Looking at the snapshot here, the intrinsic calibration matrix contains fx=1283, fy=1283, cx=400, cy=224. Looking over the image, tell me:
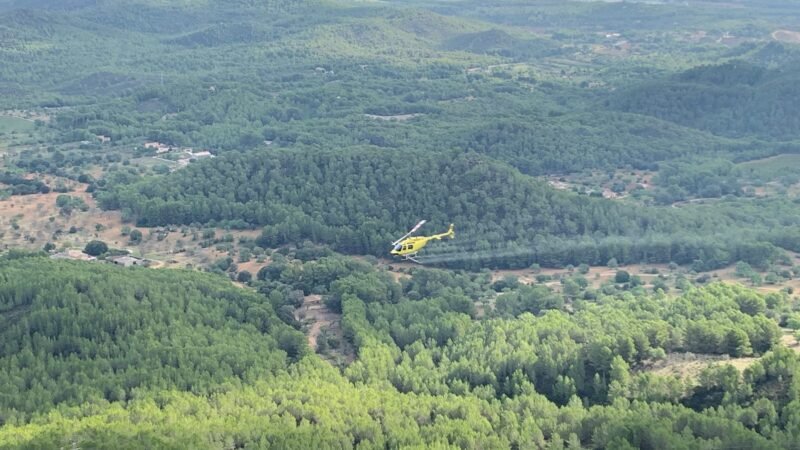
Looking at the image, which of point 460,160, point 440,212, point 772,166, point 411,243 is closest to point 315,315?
point 411,243

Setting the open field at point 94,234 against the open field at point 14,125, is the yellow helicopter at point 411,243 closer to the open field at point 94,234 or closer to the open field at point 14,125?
the open field at point 94,234

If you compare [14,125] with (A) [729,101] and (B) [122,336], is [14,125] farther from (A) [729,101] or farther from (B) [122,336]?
(B) [122,336]

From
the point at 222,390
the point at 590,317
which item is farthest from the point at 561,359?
the point at 222,390

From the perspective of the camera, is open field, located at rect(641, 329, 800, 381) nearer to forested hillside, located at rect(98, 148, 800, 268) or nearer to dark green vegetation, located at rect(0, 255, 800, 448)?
dark green vegetation, located at rect(0, 255, 800, 448)

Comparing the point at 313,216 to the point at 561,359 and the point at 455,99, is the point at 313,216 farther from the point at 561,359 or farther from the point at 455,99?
the point at 455,99

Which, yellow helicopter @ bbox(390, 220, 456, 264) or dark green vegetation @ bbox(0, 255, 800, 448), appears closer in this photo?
dark green vegetation @ bbox(0, 255, 800, 448)

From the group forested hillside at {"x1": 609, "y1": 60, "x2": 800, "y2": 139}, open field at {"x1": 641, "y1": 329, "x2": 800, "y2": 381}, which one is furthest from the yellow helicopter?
forested hillside at {"x1": 609, "y1": 60, "x2": 800, "y2": 139}

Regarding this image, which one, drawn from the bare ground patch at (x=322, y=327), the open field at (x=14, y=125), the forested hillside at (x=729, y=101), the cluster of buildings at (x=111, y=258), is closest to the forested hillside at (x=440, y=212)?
the cluster of buildings at (x=111, y=258)
